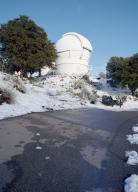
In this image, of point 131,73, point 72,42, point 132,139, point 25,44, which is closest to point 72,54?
point 72,42

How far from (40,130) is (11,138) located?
81.1 inches

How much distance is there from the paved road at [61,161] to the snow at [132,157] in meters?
0.17

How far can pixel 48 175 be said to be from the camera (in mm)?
5855

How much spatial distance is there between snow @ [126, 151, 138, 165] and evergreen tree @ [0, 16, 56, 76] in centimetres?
3286

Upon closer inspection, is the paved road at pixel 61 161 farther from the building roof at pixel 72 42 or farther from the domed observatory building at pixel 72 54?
the building roof at pixel 72 42

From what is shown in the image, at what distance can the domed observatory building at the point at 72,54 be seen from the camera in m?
54.9

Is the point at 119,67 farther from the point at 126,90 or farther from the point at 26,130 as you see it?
the point at 26,130

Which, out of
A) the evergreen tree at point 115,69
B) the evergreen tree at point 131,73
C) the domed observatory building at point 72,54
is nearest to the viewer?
the evergreen tree at point 131,73

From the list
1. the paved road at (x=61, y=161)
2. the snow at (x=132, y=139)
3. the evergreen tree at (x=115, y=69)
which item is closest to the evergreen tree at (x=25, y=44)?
the evergreen tree at (x=115, y=69)

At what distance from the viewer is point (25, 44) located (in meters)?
39.9

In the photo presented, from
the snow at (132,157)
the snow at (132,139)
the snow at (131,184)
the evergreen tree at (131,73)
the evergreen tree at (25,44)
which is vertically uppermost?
the evergreen tree at (25,44)

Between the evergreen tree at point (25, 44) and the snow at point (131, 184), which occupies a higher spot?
A: the evergreen tree at point (25, 44)

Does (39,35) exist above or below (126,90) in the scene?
above

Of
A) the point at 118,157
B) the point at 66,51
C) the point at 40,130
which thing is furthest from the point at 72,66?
the point at 118,157
